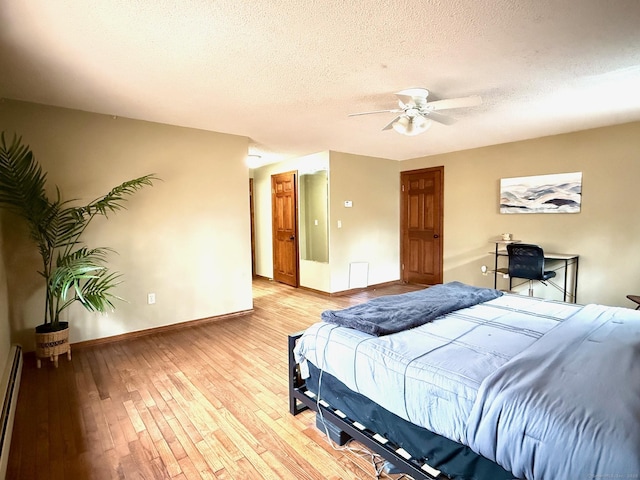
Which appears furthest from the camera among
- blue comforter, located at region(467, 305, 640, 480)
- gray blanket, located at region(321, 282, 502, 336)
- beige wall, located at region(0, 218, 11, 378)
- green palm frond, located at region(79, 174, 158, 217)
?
green palm frond, located at region(79, 174, 158, 217)

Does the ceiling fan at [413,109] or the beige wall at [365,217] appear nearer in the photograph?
the ceiling fan at [413,109]

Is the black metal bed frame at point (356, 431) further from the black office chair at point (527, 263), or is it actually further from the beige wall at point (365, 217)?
the black office chair at point (527, 263)

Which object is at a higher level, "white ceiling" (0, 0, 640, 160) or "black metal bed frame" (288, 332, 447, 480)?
"white ceiling" (0, 0, 640, 160)

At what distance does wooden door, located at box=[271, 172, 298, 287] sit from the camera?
5.76m

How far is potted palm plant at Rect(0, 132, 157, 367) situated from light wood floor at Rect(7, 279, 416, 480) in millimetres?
351

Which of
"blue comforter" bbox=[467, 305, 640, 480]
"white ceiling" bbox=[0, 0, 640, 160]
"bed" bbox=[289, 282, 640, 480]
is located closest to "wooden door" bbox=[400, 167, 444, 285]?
"white ceiling" bbox=[0, 0, 640, 160]

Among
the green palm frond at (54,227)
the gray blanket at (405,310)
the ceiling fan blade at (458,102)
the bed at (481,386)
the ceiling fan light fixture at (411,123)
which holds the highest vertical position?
the ceiling fan blade at (458,102)

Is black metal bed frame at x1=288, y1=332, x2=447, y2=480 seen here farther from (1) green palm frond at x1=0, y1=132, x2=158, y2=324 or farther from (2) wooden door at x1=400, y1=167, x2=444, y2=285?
(2) wooden door at x1=400, y1=167, x2=444, y2=285

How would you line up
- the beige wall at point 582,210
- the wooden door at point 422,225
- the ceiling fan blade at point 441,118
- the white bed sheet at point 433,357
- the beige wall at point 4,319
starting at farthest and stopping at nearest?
the wooden door at point 422,225 < the beige wall at point 582,210 < the ceiling fan blade at point 441,118 < the beige wall at point 4,319 < the white bed sheet at point 433,357

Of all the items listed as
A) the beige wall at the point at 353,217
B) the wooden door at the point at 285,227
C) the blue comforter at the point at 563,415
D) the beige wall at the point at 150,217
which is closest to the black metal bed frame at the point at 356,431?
the blue comforter at the point at 563,415

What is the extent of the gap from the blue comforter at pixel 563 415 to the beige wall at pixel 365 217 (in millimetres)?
3906

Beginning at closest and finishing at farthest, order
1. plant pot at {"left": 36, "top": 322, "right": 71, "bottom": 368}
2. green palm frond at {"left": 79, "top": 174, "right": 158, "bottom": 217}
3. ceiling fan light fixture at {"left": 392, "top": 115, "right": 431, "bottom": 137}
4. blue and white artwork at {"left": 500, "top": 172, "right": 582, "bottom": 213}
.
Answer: plant pot at {"left": 36, "top": 322, "right": 71, "bottom": 368}, ceiling fan light fixture at {"left": 392, "top": 115, "right": 431, "bottom": 137}, green palm frond at {"left": 79, "top": 174, "right": 158, "bottom": 217}, blue and white artwork at {"left": 500, "top": 172, "right": 582, "bottom": 213}

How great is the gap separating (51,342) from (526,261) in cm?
503

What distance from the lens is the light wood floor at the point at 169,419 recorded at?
167 cm
